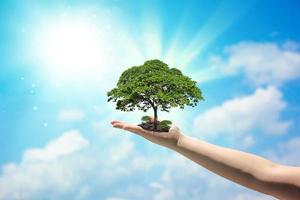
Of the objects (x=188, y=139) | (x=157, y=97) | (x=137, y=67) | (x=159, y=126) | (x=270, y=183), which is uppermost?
(x=137, y=67)

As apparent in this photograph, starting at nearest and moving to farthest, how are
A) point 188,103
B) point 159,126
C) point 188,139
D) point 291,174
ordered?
point 291,174 → point 188,139 → point 159,126 → point 188,103

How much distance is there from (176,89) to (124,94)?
522 millimetres

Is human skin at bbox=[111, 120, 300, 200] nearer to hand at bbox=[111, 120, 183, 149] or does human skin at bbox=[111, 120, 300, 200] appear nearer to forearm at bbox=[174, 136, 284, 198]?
forearm at bbox=[174, 136, 284, 198]

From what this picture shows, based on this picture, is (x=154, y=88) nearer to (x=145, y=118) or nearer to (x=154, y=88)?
(x=154, y=88)

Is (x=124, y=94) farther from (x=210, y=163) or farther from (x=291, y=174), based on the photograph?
(x=291, y=174)

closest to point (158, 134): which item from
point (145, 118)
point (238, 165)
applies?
point (145, 118)

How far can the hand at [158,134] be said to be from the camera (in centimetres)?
285

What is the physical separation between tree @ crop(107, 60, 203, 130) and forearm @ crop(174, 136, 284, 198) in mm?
1623

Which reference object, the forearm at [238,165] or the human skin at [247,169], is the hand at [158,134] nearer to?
the human skin at [247,169]

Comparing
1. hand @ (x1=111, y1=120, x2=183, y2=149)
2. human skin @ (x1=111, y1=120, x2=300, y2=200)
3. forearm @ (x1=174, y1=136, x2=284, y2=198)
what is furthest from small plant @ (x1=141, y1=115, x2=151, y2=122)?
forearm @ (x1=174, y1=136, x2=284, y2=198)

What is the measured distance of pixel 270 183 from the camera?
2.16 m

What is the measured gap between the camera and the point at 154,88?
4184 millimetres

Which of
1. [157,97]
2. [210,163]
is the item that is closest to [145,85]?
[157,97]

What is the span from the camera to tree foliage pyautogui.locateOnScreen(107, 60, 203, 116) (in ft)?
13.6
